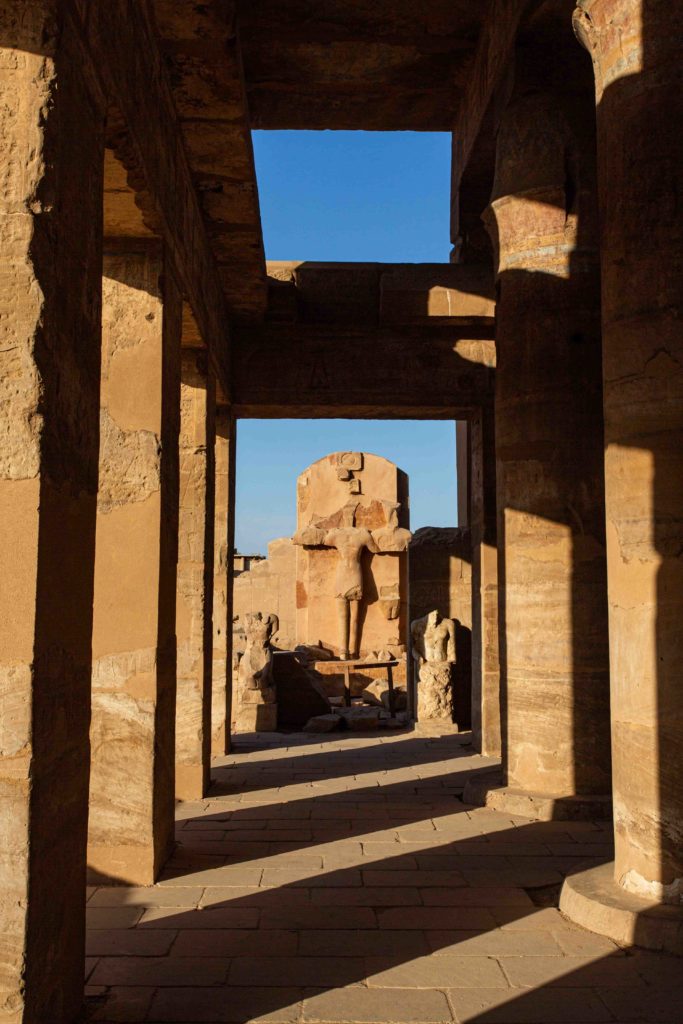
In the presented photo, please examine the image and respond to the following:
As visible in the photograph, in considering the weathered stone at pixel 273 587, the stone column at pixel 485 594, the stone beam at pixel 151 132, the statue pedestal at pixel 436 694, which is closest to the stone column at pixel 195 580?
the stone beam at pixel 151 132

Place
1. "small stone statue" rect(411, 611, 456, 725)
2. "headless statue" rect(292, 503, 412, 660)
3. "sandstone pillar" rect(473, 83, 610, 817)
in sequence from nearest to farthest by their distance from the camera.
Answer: "sandstone pillar" rect(473, 83, 610, 817) → "small stone statue" rect(411, 611, 456, 725) → "headless statue" rect(292, 503, 412, 660)

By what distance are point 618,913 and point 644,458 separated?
193 cm

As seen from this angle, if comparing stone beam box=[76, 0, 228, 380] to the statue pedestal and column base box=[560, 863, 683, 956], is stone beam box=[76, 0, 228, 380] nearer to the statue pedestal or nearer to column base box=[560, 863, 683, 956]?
column base box=[560, 863, 683, 956]

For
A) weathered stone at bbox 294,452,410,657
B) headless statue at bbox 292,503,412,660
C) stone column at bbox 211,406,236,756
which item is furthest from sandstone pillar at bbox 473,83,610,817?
headless statue at bbox 292,503,412,660

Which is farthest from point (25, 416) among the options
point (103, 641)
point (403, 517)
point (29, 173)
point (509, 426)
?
point (403, 517)

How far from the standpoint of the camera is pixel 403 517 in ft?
69.2

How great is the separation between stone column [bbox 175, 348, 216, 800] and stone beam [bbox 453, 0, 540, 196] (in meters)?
2.87

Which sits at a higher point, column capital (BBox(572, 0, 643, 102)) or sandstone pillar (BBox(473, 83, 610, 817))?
column capital (BBox(572, 0, 643, 102))

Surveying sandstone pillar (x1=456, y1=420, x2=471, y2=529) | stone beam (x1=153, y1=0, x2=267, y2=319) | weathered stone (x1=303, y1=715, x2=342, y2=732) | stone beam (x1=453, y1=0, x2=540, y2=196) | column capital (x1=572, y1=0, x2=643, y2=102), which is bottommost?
weathered stone (x1=303, y1=715, x2=342, y2=732)

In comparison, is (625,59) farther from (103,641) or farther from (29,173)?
(103,641)

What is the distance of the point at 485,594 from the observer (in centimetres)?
919

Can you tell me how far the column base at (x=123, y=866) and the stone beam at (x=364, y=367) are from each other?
5.48 m

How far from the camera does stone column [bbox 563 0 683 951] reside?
411 cm

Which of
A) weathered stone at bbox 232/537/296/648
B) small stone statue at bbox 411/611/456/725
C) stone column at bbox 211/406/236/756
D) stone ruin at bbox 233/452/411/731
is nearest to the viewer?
stone column at bbox 211/406/236/756
